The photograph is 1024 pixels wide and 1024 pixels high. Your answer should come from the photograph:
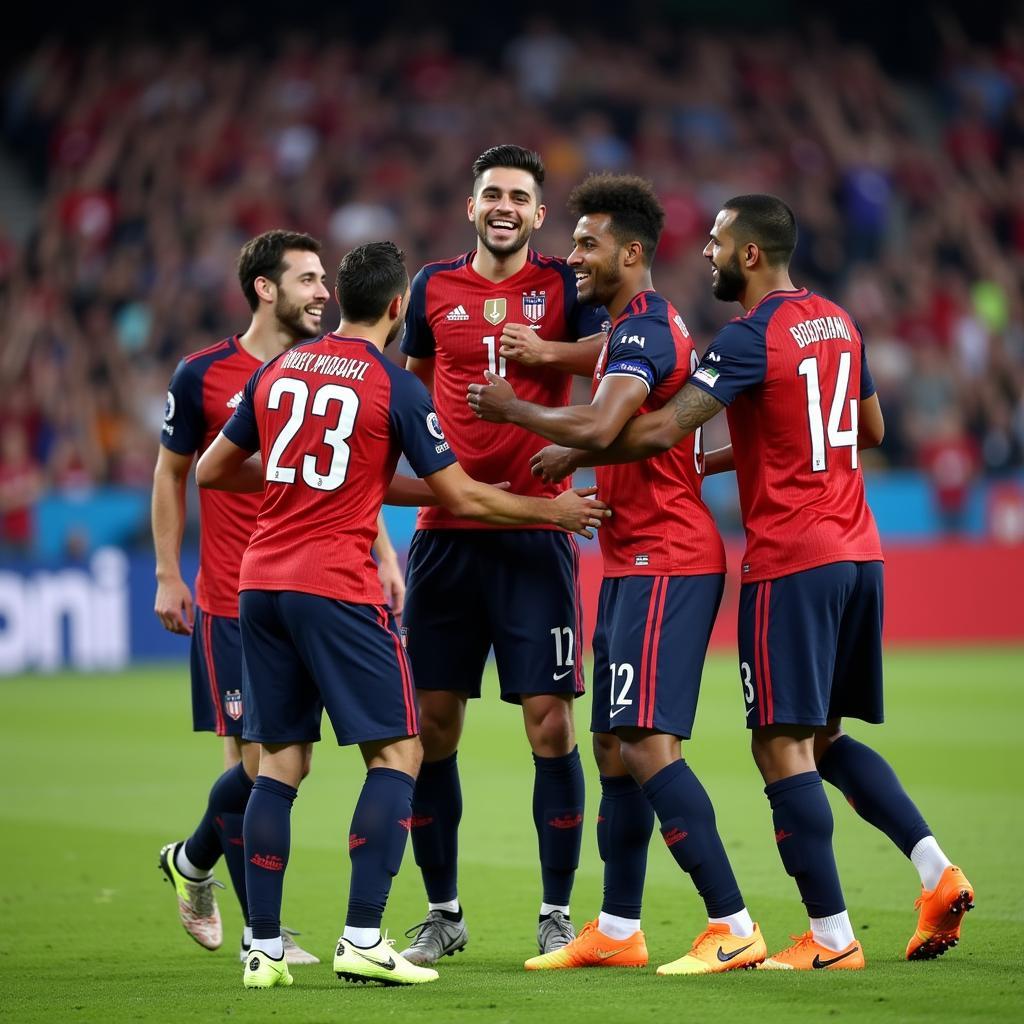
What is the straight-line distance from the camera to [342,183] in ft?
72.8

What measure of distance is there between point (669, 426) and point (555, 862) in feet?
5.84

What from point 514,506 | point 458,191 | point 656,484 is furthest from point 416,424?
point 458,191

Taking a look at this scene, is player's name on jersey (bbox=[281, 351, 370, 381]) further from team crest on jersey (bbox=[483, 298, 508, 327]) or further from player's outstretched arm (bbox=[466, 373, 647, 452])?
team crest on jersey (bbox=[483, 298, 508, 327])

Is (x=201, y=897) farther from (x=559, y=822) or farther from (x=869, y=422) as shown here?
(x=869, y=422)

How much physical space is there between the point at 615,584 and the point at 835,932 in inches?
53.5

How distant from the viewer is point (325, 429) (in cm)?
558

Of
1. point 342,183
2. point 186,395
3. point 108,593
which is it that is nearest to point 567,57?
point 342,183

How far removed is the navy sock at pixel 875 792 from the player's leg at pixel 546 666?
0.97 metres

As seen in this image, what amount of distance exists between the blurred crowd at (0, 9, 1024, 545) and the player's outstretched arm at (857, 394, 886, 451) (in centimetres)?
1280

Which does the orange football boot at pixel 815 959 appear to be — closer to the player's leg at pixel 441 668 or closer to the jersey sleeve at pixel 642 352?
the player's leg at pixel 441 668

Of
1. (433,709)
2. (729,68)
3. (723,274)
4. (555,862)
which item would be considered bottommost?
(555,862)

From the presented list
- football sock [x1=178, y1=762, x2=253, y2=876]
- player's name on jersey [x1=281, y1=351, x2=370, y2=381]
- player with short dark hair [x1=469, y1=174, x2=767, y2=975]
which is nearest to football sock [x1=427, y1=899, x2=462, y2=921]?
player with short dark hair [x1=469, y1=174, x2=767, y2=975]

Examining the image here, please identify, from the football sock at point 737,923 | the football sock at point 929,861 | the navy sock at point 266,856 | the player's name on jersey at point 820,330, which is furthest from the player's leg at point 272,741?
the football sock at point 929,861

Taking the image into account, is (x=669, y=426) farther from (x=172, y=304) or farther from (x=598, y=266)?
(x=172, y=304)
